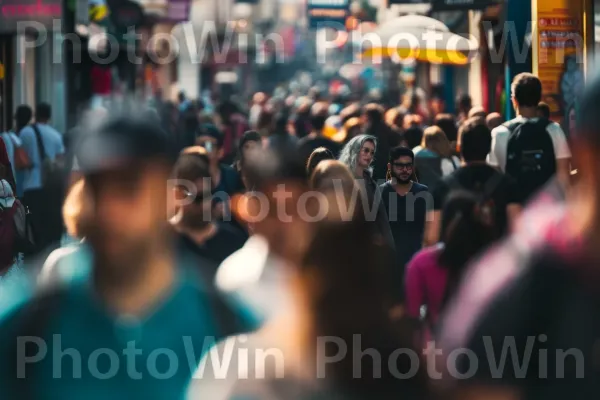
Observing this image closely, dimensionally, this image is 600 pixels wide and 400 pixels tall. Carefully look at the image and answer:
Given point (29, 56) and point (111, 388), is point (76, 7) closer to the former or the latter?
point (29, 56)

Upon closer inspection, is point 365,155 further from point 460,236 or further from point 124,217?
point 124,217

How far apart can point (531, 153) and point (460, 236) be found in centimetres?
417

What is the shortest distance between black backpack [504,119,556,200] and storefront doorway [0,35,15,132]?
14765mm

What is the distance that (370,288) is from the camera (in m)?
4.49

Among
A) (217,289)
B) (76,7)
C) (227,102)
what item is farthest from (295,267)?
(76,7)

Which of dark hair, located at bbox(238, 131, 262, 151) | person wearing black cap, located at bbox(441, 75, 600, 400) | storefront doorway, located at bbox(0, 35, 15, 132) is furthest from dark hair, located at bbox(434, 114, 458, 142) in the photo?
storefront doorway, located at bbox(0, 35, 15, 132)

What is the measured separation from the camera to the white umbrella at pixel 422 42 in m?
19.3

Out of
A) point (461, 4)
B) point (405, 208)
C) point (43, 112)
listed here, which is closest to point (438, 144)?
point (405, 208)

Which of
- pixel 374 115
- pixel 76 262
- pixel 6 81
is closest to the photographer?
pixel 76 262

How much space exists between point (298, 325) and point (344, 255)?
431 millimetres

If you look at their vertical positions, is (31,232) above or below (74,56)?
below

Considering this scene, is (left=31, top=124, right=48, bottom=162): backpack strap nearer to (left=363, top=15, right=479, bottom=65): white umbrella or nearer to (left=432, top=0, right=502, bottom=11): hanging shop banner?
(left=363, top=15, right=479, bottom=65): white umbrella

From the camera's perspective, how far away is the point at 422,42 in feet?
63.2

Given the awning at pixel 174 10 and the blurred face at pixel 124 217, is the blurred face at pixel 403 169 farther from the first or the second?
the awning at pixel 174 10
